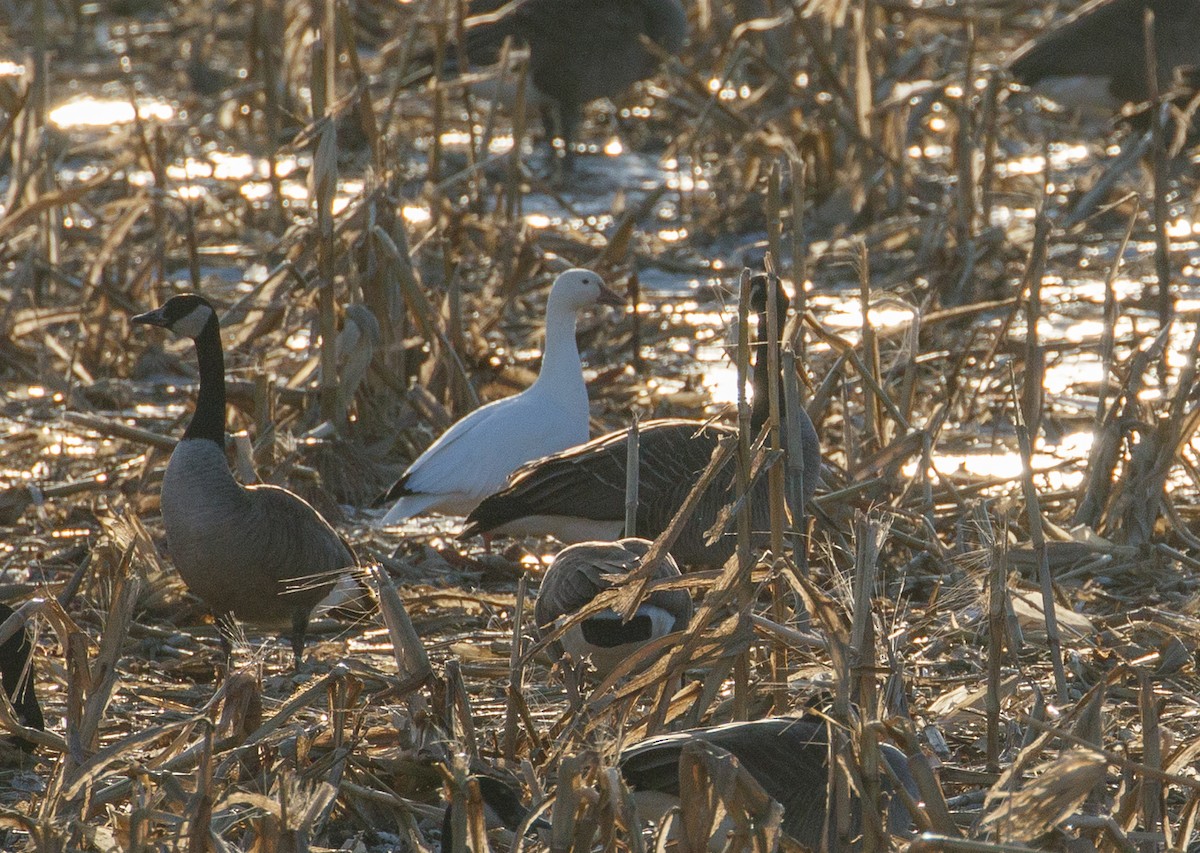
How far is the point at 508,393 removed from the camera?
279 inches

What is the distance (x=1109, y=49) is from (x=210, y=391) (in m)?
7.33

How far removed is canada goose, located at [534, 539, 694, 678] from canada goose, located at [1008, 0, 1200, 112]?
7.33 meters

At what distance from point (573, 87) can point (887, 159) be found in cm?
315

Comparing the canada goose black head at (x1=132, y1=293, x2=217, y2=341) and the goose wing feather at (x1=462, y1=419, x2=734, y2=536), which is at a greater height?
the canada goose black head at (x1=132, y1=293, x2=217, y2=341)

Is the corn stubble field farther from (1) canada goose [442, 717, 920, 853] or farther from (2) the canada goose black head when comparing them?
(2) the canada goose black head

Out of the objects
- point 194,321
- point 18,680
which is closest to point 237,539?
point 194,321

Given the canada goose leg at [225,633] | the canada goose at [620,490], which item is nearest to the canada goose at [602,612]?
the canada goose leg at [225,633]

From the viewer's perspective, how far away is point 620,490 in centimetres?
530

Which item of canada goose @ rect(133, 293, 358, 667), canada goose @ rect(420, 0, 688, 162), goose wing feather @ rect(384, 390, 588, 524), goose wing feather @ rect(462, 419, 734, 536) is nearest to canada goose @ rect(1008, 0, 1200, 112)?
canada goose @ rect(420, 0, 688, 162)

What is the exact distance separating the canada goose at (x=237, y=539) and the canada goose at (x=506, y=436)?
0.71 meters

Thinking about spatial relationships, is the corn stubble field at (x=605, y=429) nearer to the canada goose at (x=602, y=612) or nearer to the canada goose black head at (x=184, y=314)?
the canada goose at (x=602, y=612)

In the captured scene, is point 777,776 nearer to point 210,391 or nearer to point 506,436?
point 210,391

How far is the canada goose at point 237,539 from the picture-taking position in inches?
187

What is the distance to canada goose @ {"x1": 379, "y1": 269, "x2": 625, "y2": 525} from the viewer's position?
568 cm
